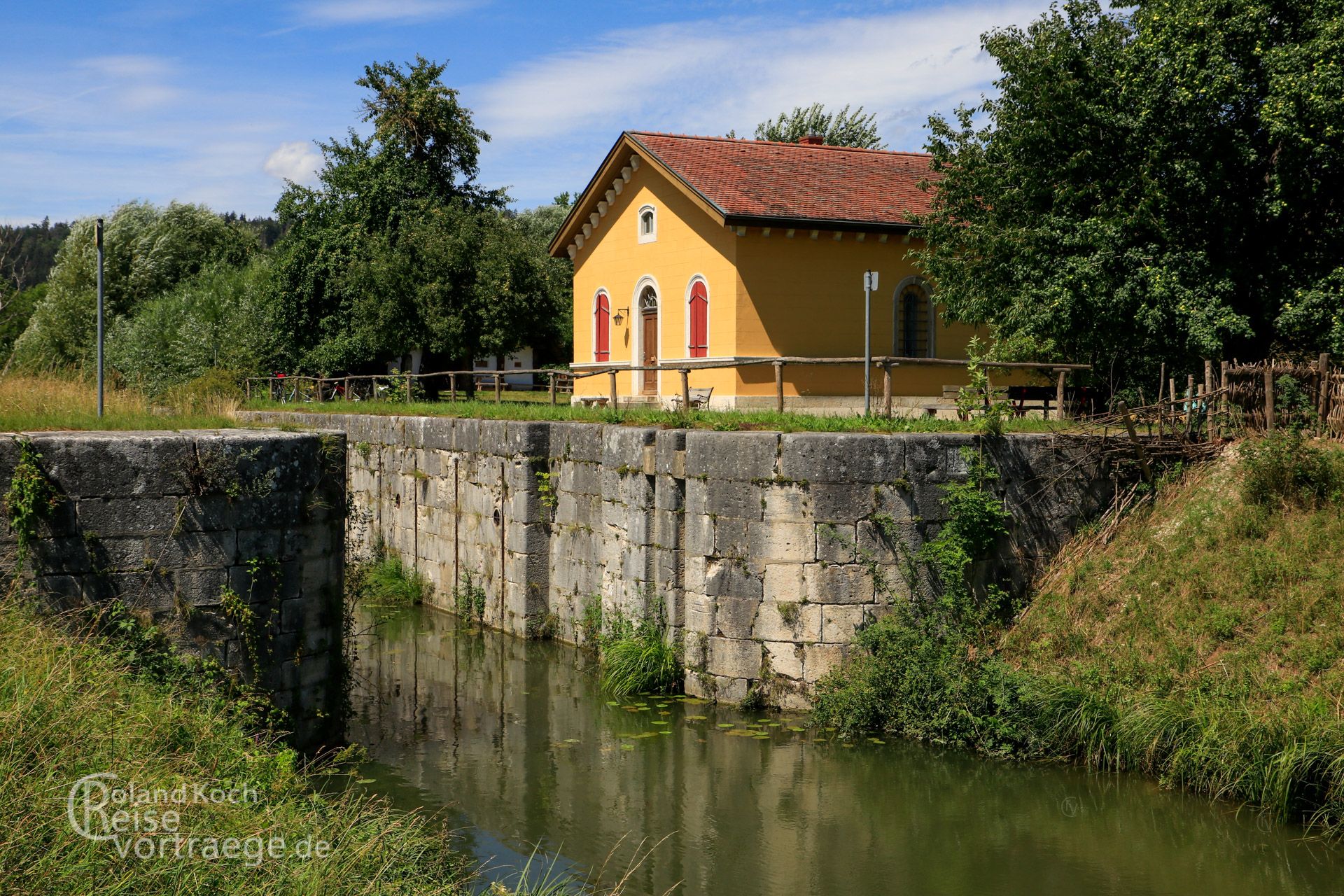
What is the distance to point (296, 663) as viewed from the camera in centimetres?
896

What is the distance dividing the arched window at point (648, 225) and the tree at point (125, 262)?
92.8 ft

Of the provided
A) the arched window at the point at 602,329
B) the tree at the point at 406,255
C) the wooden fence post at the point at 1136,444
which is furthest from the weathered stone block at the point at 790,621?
the tree at the point at 406,255

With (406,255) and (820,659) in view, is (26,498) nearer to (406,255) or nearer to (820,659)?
(820,659)

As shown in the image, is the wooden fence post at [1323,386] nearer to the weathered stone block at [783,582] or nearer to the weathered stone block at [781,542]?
the weathered stone block at [781,542]

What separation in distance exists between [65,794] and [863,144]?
44.1 meters

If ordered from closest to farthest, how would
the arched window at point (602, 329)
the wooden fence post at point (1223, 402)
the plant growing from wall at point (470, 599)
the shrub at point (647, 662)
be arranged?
the wooden fence post at point (1223, 402) < the shrub at point (647, 662) < the plant growing from wall at point (470, 599) < the arched window at point (602, 329)

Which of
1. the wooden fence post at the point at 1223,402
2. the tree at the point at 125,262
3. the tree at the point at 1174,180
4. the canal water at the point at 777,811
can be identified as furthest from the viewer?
the tree at the point at 125,262

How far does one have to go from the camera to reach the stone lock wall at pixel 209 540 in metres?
7.72

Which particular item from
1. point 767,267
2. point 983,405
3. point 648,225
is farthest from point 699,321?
point 983,405

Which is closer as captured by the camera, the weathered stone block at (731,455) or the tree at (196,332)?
the weathered stone block at (731,455)

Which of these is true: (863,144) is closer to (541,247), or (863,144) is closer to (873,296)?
(541,247)

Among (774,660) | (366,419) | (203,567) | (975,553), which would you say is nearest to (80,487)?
(203,567)

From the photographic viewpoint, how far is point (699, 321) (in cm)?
2244

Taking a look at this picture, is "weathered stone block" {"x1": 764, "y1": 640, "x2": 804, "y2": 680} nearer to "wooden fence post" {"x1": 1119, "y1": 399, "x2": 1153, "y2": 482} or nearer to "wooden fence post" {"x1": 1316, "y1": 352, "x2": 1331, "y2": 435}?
"wooden fence post" {"x1": 1119, "y1": 399, "x2": 1153, "y2": 482}
